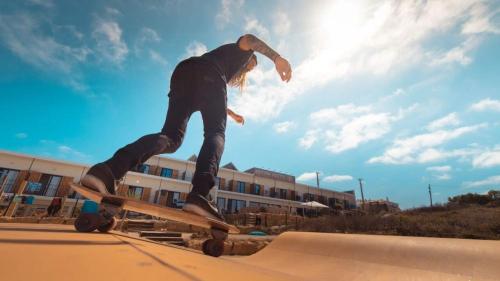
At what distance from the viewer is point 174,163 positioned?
2722cm

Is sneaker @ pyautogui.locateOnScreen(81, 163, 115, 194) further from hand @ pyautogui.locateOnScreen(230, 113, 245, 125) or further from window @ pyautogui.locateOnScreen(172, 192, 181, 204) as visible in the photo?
window @ pyautogui.locateOnScreen(172, 192, 181, 204)

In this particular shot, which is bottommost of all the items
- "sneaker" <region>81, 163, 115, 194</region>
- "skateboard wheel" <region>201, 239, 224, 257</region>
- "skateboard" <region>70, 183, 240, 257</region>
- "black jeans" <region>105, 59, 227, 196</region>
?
"skateboard wheel" <region>201, 239, 224, 257</region>

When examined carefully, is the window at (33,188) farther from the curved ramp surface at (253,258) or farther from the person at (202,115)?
the person at (202,115)

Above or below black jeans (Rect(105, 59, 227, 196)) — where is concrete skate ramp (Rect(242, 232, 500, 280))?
below

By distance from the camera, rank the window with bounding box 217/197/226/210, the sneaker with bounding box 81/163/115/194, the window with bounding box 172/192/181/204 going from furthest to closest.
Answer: the window with bounding box 217/197/226/210 → the window with bounding box 172/192/181/204 → the sneaker with bounding box 81/163/115/194

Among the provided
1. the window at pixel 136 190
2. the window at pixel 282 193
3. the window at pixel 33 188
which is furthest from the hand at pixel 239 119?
the window at pixel 282 193

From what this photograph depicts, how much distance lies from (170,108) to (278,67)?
3.99 ft

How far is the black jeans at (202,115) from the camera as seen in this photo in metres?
1.76

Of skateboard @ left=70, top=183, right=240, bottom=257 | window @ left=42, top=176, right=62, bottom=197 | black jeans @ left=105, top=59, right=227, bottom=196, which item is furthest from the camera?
window @ left=42, top=176, right=62, bottom=197

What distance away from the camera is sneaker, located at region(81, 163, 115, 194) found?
4.86ft

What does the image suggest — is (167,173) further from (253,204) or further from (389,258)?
(389,258)

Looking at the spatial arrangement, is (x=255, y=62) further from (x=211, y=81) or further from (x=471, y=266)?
(x=471, y=266)

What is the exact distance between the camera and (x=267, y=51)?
2.48 m

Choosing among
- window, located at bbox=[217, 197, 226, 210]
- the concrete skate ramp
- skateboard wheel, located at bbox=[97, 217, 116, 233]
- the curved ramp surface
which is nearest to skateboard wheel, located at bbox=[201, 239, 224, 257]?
the curved ramp surface
